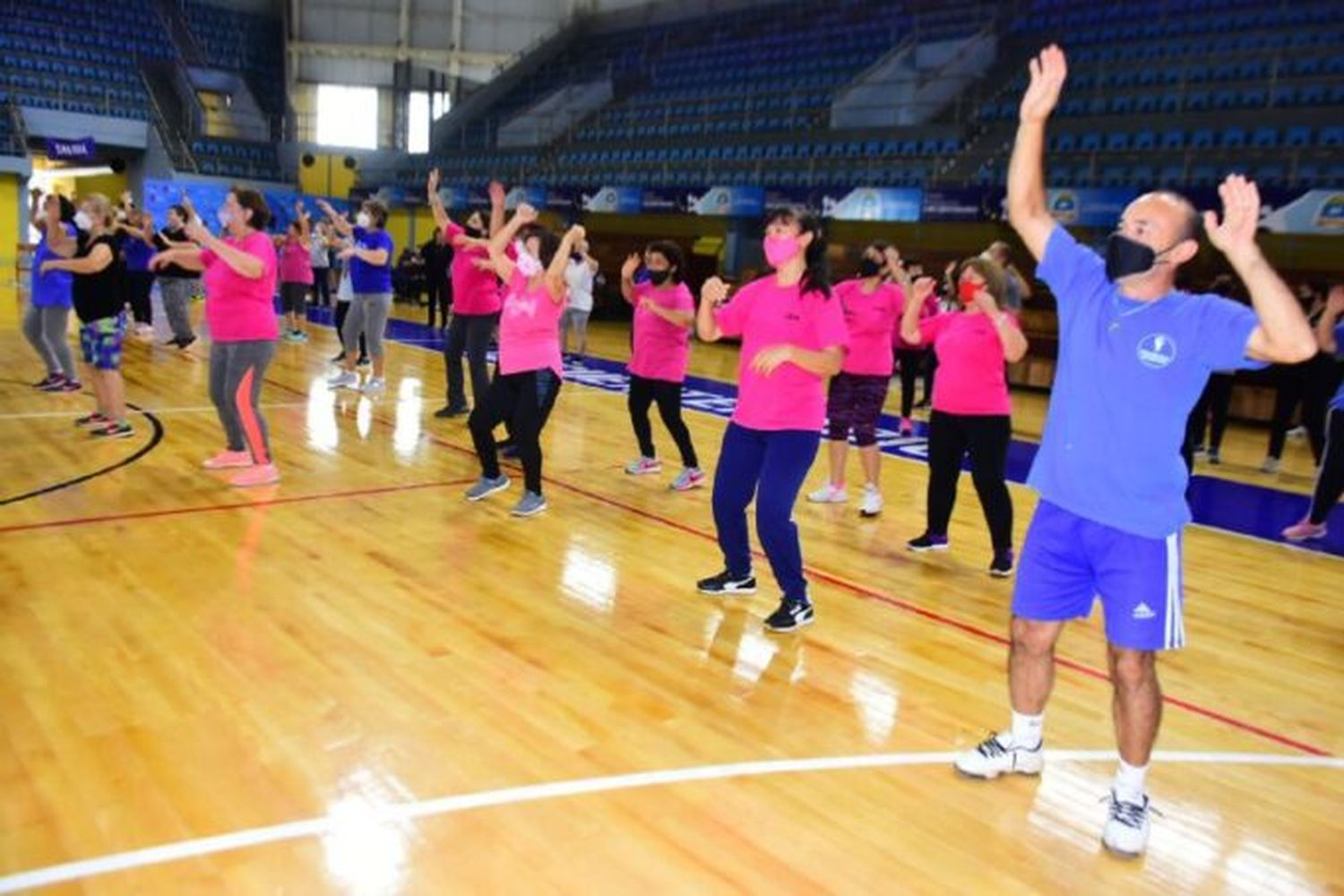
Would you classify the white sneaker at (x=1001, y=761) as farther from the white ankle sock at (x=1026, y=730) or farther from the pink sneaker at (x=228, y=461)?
the pink sneaker at (x=228, y=461)

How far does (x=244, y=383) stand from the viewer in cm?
651

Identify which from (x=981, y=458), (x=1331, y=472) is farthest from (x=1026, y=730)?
(x=1331, y=472)

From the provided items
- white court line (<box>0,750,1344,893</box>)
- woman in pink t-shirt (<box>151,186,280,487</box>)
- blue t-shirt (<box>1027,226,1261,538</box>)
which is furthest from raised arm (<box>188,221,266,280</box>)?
blue t-shirt (<box>1027,226,1261,538</box>)

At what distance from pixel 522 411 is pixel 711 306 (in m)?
1.89

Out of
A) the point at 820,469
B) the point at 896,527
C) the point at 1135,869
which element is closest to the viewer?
the point at 1135,869

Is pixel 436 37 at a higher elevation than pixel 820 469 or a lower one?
higher

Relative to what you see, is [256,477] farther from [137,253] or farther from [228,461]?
[137,253]

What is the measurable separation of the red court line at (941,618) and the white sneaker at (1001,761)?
1.06 m

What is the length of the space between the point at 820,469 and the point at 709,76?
677 inches

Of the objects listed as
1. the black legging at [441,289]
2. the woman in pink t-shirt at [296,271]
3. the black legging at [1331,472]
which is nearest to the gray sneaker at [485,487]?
the black legging at [1331,472]

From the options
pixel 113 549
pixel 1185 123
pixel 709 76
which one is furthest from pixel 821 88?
pixel 113 549

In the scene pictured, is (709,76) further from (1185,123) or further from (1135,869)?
(1135,869)

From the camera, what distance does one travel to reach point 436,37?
28172 mm

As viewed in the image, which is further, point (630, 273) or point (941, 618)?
point (630, 273)
